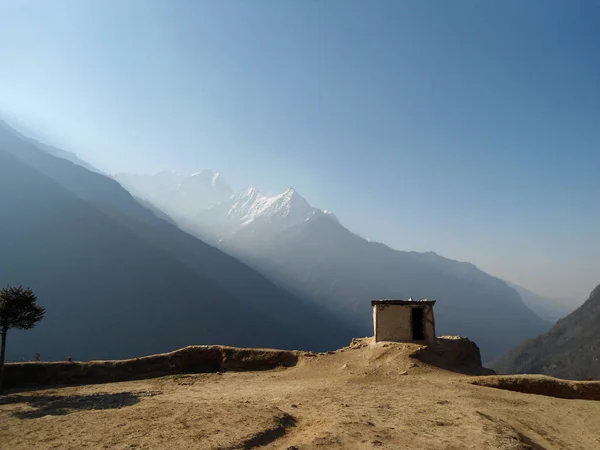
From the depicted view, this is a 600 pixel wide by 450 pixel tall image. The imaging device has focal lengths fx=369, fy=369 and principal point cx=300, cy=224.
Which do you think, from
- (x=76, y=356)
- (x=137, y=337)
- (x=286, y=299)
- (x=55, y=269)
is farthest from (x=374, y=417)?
(x=286, y=299)

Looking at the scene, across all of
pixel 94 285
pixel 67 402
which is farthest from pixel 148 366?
pixel 94 285

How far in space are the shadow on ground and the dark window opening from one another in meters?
17.1

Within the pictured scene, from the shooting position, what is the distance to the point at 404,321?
25625 millimetres

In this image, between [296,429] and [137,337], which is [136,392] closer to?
[296,429]

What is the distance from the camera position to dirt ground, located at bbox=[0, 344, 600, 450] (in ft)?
35.0

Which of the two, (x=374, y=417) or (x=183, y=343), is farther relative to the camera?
(x=183, y=343)

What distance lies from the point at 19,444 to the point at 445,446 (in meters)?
Result: 12.5

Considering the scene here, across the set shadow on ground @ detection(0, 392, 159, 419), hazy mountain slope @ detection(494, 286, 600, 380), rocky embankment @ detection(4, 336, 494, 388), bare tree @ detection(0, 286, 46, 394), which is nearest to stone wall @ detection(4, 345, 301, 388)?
rocky embankment @ detection(4, 336, 494, 388)

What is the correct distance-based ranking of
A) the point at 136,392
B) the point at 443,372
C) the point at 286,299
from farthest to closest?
A: the point at 286,299
the point at 443,372
the point at 136,392

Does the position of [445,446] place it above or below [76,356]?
above

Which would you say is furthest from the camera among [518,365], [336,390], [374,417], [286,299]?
[286,299]

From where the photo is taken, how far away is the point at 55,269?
102 meters

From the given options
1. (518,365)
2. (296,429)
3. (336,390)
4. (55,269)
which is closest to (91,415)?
(296,429)

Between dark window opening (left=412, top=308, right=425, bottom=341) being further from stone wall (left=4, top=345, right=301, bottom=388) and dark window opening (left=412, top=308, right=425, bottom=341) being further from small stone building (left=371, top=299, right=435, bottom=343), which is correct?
stone wall (left=4, top=345, right=301, bottom=388)
